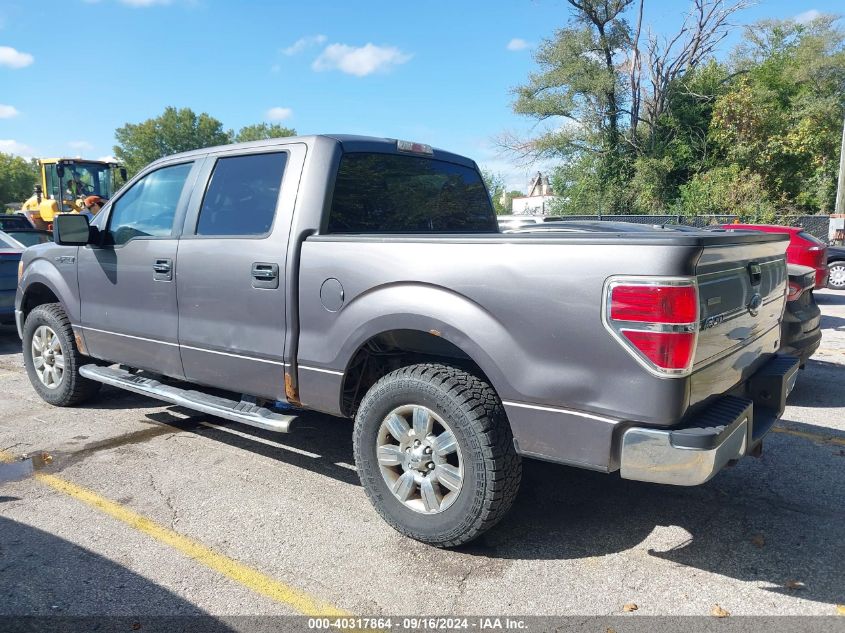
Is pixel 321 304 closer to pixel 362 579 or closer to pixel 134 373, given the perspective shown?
pixel 362 579

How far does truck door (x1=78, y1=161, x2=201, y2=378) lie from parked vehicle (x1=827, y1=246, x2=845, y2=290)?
15.2 metres

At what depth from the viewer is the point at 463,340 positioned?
2969 mm

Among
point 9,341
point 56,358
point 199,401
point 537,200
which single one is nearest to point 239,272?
point 199,401

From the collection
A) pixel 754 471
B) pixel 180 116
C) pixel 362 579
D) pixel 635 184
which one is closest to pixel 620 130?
pixel 635 184

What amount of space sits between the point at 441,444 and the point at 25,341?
4549mm

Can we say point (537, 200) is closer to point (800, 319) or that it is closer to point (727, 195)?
point (727, 195)

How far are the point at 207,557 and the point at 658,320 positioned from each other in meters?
2.37

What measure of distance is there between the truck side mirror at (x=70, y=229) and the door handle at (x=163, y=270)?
2.68 feet

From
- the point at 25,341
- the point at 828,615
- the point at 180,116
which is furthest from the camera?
the point at 180,116

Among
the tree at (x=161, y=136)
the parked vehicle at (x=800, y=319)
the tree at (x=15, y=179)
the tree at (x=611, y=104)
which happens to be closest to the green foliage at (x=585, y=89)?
the tree at (x=611, y=104)

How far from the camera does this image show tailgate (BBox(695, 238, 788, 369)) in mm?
2613

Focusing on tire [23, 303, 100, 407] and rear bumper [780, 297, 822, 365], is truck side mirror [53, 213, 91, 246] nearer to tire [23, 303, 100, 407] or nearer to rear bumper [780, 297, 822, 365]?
tire [23, 303, 100, 407]

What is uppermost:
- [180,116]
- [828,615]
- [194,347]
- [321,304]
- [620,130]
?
[180,116]

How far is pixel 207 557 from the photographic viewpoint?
311cm
